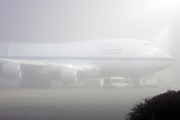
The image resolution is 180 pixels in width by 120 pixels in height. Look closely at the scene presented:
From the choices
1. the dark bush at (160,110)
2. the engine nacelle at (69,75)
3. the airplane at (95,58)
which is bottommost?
the dark bush at (160,110)

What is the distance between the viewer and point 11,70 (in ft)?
78.5

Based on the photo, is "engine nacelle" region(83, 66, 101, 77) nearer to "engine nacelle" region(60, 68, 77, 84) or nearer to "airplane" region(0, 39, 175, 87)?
"airplane" region(0, 39, 175, 87)

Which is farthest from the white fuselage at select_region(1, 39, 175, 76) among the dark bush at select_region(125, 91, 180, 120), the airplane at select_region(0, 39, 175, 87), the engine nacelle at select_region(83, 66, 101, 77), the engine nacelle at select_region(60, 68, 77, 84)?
the dark bush at select_region(125, 91, 180, 120)

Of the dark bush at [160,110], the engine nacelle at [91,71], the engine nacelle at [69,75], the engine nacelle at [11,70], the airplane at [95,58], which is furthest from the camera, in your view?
the airplane at [95,58]

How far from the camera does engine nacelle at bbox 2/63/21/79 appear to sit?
23.9 m

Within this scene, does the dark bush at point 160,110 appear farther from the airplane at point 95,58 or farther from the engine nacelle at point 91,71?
the airplane at point 95,58

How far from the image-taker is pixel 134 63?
89.1ft

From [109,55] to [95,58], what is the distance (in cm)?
163

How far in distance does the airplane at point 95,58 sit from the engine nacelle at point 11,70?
191 centimetres

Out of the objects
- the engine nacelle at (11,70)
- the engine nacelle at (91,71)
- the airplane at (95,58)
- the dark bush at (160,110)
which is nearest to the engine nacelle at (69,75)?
the airplane at (95,58)

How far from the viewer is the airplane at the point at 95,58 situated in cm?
2694

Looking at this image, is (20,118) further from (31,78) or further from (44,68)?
(31,78)

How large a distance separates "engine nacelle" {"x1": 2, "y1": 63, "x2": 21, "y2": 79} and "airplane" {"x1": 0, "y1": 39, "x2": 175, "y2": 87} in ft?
6.28

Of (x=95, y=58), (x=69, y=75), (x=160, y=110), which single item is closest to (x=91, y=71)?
(x=95, y=58)
